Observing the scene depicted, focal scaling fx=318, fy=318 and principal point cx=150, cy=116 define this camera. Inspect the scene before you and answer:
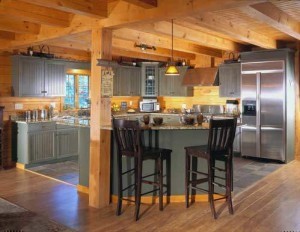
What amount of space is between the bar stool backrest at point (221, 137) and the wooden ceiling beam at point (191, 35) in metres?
1.81

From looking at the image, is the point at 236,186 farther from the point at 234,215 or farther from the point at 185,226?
the point at 185,226

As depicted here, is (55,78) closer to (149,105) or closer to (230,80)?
(149,105)

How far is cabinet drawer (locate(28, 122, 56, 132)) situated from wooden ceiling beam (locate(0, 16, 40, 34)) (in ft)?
5.99

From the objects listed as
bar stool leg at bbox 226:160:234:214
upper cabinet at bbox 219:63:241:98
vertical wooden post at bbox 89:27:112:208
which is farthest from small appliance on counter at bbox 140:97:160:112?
bar stool leg at bbox 226:160:234:214

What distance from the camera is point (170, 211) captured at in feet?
12.7

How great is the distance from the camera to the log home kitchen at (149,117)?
3654 millimetres

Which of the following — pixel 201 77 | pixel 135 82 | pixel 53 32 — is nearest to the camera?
pixel 53 32

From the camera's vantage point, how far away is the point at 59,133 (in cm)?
641

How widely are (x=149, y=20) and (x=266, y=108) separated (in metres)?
3.84

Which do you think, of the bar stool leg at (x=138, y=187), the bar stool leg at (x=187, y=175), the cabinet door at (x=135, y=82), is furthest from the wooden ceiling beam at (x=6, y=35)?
the bar stool leg at (x=187, y=175)

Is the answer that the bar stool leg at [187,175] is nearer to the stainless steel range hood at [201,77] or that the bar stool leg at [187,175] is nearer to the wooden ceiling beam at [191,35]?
the wooden ceiling beam at [191,35]

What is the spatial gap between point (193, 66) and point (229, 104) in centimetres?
156

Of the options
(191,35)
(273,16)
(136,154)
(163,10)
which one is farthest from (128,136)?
(191,35)

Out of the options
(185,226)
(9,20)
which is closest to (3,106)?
(9,20)
